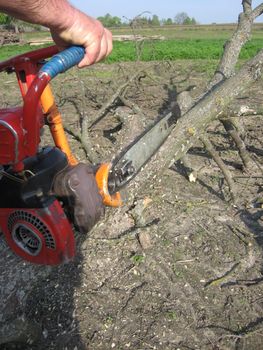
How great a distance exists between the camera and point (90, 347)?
2277 millimetres

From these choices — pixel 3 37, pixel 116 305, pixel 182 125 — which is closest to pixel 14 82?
pixel 182 125

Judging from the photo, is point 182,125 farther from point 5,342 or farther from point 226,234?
point 5,342

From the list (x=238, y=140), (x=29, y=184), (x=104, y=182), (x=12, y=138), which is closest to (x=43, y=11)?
(x=12, y=138)

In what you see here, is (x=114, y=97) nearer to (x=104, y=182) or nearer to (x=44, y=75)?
(x=104, y=182)

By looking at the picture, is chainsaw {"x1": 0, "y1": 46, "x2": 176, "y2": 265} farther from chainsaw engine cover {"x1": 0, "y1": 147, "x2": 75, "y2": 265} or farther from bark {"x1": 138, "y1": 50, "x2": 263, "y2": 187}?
bark {"x1": 138, "y1": 50, "x2": 263, "y2": 187}

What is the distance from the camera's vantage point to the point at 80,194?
1.75 meters

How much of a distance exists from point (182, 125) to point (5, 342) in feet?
6.38

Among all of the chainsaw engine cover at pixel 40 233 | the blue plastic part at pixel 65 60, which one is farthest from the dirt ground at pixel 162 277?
the blue plastic part at pixel 65 60

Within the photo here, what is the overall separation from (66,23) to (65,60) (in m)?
0.18

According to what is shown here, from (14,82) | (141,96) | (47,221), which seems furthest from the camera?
(14,82)

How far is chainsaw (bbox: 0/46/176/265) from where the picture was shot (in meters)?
1.62

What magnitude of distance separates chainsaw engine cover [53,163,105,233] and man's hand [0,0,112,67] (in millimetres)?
530

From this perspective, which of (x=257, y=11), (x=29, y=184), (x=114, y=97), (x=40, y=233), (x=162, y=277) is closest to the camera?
(x=29, y=184)

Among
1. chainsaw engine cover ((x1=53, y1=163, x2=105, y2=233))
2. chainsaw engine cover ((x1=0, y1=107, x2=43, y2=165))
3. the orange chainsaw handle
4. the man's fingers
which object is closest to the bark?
the orange chainsaw handle
